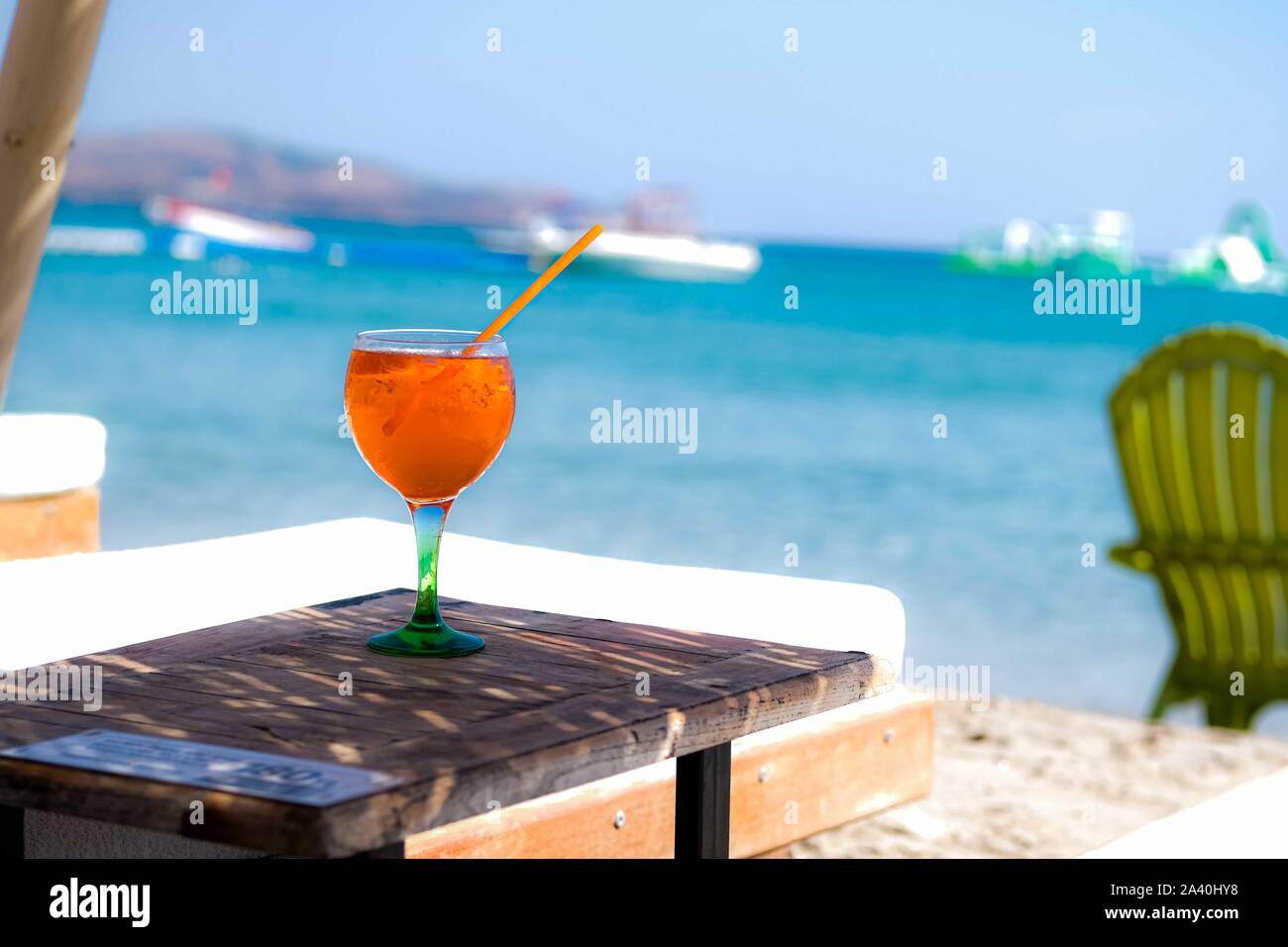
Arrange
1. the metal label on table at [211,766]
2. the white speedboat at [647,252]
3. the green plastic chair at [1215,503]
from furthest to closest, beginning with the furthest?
the white speedboat at [647,252] → the green plastic chair at [1215,503] → the metal label on table at [211,766]

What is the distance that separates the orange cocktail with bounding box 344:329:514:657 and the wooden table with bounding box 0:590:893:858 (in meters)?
0.10

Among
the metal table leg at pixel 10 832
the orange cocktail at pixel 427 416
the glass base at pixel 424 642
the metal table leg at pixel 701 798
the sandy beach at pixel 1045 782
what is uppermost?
the orange cocktail at pixel 427 416

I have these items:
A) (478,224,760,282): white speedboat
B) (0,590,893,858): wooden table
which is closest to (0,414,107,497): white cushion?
(0,590,893,858): wooden table

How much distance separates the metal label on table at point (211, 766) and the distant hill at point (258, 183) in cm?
2845

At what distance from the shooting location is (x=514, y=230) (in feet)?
95.9

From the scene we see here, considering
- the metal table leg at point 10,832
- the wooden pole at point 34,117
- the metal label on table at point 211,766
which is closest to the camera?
the metal label on table at point 211,766

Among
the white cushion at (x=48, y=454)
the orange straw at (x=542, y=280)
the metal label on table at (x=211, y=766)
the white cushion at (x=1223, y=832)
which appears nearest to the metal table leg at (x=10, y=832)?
the metal label on table at (x=211, y=766)

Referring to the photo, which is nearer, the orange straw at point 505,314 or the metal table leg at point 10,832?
the metal table leg at point 10,832

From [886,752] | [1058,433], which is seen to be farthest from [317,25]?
[886,752]

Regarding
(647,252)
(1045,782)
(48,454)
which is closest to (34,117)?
(48,454)

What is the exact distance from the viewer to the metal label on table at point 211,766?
981mm

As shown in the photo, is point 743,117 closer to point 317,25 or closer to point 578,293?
point 578,293

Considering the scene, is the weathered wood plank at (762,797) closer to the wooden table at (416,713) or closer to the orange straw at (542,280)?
the wooden table at (416,713)
